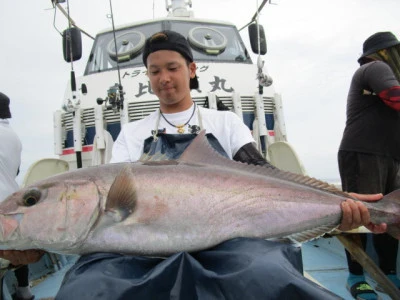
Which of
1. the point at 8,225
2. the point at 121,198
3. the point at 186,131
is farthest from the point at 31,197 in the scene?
the point at 186,131

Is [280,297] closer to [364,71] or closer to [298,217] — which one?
[298,217]

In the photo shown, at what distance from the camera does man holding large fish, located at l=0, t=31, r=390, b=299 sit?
136cm

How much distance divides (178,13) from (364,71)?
556 centimetres

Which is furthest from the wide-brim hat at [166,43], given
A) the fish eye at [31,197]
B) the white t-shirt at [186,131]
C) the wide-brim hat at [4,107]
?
the wide-brim hat at [4,107]

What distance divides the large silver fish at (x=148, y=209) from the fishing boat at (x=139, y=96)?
119 inches

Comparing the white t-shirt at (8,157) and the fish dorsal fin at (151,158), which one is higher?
the fish dorsal fin at (151,158)

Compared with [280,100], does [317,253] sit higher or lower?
lower

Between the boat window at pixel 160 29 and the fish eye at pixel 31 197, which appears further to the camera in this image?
the boat window at pixel 160 29

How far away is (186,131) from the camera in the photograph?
96.1 inches

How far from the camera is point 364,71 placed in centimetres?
312

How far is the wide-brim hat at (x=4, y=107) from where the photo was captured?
3356 mm

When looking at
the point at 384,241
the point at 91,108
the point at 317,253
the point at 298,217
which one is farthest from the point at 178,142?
the point at 91,108

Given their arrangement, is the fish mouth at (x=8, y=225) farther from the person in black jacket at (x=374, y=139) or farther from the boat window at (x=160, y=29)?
the boat window at (x=160, y=29)

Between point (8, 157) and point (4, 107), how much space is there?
493 mm
